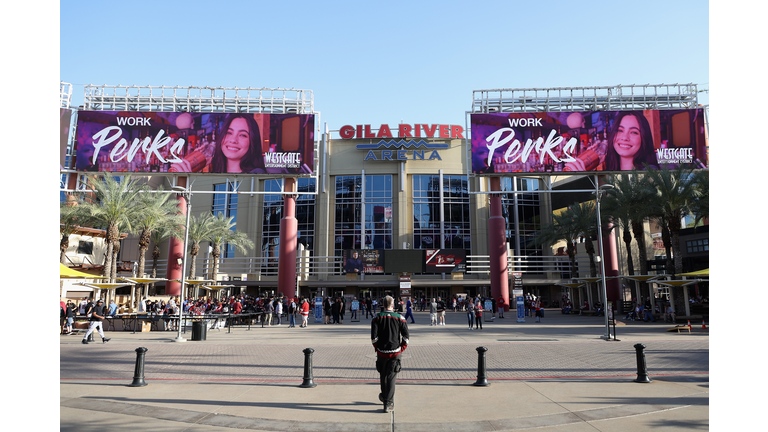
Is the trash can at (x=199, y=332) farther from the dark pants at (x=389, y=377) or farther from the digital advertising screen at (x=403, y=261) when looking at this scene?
the digital advertising screen at (x=403, y=261)

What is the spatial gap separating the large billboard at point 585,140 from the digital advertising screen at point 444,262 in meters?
10.2

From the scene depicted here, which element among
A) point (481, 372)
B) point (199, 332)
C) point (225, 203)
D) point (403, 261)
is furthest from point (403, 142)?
point (481, 372)

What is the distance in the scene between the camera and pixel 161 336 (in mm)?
21016

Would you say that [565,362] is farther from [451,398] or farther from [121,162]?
[121,162]

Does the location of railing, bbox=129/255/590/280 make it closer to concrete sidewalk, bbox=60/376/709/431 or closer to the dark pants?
concrete sidewalk, bbox=60/376/709/431

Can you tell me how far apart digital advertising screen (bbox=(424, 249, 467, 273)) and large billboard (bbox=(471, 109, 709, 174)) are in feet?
33.5

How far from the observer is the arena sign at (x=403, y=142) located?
186ft

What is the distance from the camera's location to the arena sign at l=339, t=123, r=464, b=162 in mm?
56594

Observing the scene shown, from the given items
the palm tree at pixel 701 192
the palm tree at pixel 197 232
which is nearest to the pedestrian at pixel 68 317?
the palm tree at pixel 197 232

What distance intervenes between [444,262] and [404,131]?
1775 cm

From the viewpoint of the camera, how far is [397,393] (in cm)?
881
